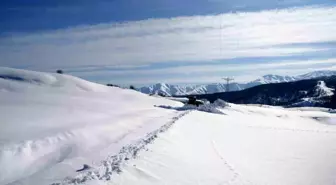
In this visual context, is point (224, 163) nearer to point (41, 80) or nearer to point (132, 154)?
point (132, 154)

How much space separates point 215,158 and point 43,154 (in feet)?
22.8

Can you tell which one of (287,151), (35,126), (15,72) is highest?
(15,72)

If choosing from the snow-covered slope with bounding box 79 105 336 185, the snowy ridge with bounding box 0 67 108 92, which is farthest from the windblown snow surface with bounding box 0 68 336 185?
the snowy ridge with bounding box 0 67 108 92

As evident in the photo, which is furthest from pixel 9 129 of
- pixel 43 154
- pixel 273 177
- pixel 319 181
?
pixel 319 181

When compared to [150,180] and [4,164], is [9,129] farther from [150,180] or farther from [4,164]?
[150,180]

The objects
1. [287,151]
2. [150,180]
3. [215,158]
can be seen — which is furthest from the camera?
[287,151]

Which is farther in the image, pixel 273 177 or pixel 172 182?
pixel 273 177

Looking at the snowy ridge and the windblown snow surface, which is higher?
the snowy ridge

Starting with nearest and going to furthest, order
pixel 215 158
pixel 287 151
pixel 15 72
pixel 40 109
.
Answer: pixel 215 158 → pixel 287 151 → pixel 40 109 → pixel 15 72

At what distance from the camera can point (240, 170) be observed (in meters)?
13.8

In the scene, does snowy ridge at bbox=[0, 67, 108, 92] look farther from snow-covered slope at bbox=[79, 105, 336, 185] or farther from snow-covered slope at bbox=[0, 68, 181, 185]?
snow-covered slope at bbox=[79, 105, 336, 185]

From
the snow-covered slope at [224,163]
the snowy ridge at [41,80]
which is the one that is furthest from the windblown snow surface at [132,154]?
the snowy ridge at [41,80]

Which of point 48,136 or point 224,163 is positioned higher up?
point 48,136

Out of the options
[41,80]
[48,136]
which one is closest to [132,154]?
[48,136]
